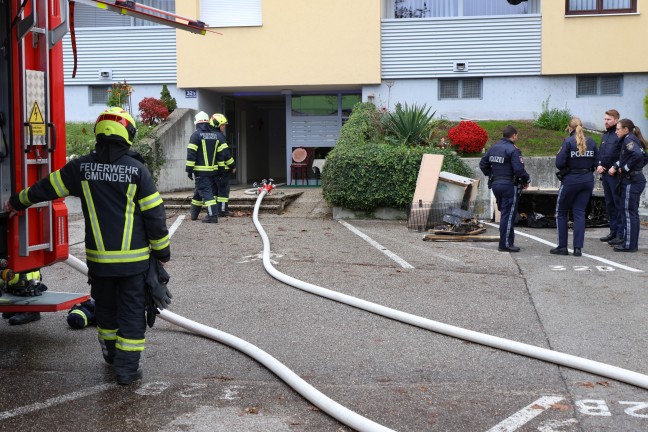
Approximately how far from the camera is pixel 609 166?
492 inches

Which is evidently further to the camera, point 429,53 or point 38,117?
point 429,53

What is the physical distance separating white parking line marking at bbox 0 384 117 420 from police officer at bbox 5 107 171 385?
15 centimetres

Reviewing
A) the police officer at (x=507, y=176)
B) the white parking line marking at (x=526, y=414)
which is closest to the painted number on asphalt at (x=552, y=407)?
the white parking line marking at (x=526, y=414)

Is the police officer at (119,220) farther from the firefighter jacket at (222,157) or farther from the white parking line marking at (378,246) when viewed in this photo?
the firefighter jacket at (222,157)

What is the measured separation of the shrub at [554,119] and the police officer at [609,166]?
6706 millimetres

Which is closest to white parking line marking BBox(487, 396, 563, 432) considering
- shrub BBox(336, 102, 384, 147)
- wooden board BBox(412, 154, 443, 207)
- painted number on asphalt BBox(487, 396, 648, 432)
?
painted number on asphalt BBox(487, 396, 648, 432)

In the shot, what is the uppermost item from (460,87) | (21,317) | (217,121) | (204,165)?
(460,87)

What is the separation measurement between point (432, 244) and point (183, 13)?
10.9m

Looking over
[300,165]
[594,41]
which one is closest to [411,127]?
[300,165]

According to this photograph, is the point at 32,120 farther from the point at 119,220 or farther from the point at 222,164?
the point at 222,164

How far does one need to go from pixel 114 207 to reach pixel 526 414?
116 inches

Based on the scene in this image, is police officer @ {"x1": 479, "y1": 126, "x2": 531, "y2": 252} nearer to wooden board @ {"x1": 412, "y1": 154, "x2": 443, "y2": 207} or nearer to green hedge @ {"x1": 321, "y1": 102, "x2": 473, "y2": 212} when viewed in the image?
wooden board @ {"x1": 412, "y1": 154, "x2": 443, "y2": 207}

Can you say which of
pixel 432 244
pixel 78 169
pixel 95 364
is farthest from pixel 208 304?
pixel 432 244

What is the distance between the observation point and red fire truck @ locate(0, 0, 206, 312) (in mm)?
6125
